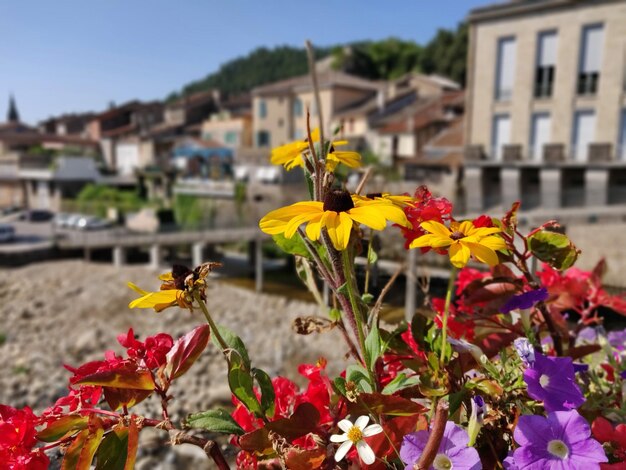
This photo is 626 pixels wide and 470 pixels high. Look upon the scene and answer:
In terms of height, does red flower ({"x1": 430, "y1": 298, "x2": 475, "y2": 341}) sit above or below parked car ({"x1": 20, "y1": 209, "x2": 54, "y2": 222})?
above

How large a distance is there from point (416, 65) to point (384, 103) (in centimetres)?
1736

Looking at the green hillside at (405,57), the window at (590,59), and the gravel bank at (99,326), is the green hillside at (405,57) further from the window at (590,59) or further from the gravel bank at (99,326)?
the gravel bank at (99,326)

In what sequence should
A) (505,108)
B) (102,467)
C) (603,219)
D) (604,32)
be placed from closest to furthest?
(102,467) < (603,219) < (604,32) < (505,108)

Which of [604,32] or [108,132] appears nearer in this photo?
[604,32]

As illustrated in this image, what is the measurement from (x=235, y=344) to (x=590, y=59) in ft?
70.2

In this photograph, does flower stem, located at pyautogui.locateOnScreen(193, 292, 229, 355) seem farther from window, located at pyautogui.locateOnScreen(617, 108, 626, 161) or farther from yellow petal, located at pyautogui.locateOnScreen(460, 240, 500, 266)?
window, located at pyautogui.locateOnScreen(617, 108, 626, 161)

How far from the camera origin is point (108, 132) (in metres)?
46.6

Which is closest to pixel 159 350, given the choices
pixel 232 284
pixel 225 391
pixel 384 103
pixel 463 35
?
pixel 225 391

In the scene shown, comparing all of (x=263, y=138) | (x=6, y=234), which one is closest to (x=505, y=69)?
(x=263, y=138)

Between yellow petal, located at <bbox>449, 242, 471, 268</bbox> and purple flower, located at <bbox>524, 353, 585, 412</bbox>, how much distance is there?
21 centimetres

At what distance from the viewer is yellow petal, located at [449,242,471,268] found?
669mm

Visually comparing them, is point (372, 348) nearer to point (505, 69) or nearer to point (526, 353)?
point (526, 353)

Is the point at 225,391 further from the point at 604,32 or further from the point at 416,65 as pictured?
the point at 416,65

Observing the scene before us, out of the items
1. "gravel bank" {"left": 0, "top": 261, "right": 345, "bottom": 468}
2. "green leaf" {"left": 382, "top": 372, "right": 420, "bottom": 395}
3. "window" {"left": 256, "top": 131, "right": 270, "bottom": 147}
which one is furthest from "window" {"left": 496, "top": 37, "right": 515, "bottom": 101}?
"green leaf" {"left": 382, "top": 372, "right": 420, "bottom": 395}
